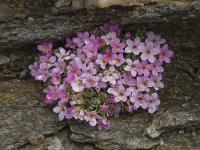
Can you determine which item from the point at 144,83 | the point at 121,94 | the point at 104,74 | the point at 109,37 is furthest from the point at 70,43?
the point at 144,83

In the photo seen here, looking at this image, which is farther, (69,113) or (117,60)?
(117,60)

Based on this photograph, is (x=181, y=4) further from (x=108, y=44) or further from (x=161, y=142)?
(x=161, y=142)

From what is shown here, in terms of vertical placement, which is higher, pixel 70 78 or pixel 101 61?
pixel 101 61

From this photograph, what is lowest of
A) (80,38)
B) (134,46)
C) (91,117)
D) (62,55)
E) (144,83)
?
(91,117)

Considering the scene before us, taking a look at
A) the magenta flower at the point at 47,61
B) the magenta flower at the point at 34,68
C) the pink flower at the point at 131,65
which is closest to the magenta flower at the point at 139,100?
the pink flower at the point at 131,65

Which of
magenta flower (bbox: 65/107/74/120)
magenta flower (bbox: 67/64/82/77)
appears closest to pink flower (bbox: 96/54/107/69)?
magenta flower (bbox: 67/64/82/77)

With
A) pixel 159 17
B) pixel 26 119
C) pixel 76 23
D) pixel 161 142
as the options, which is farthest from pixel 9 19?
pixel 161 142

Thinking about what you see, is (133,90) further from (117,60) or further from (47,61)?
(47,61)
